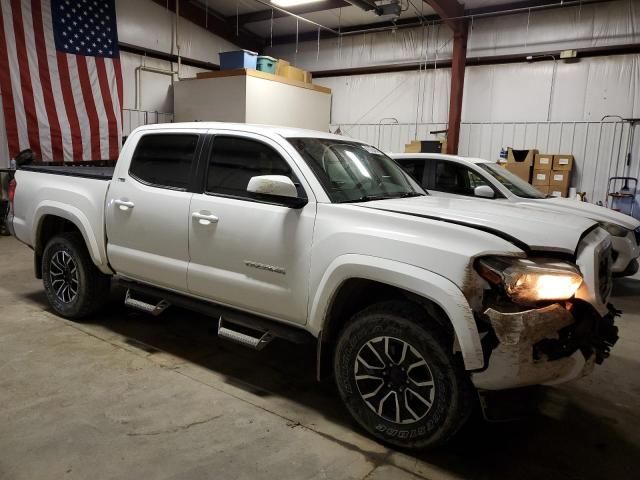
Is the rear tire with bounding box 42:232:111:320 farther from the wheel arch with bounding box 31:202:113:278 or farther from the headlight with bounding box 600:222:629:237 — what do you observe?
the headlight with bounding box 600:222:629:237

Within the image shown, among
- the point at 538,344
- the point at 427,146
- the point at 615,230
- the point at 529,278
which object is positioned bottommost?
the point at 538,344

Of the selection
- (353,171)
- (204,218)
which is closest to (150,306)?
(204,218)

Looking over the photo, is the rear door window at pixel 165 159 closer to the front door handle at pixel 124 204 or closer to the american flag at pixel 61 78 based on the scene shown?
the front door handle at pixel 124 204

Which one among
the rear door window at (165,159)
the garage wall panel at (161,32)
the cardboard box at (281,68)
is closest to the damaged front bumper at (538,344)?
the rear door window at (165,159)

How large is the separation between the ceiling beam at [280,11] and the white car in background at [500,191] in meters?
5.00

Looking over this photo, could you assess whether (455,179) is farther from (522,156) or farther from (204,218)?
(204,218)

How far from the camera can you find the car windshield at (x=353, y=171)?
296cm

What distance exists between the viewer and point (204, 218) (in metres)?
3.15

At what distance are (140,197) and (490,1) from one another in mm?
8377

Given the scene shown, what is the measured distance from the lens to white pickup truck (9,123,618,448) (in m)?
2.18

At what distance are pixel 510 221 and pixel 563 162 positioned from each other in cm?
724

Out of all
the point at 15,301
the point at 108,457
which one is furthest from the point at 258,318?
the point at 15,301

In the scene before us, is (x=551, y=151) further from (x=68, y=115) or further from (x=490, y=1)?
Answer: (x=68, y=115)

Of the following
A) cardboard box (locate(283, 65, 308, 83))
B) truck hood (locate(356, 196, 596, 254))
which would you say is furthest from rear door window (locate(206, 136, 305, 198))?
cardboard box (locate(283, 65, 308, 83))
